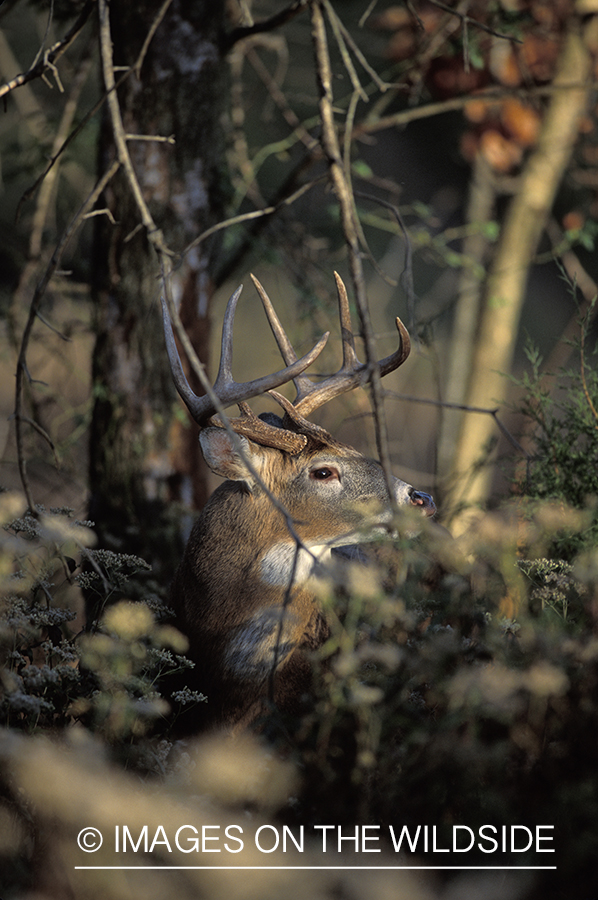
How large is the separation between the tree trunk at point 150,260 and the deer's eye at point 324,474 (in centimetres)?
117

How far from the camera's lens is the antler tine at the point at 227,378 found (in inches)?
122

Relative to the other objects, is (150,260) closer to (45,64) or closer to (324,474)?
(45,64)

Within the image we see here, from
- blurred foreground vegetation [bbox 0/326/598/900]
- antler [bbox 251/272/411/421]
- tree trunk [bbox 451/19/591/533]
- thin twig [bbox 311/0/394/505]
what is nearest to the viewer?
blurred foreground vegetation [bbox 0/326/598/900]

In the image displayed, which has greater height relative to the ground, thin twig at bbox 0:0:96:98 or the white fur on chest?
thin twig at bbox 0:0:96:98

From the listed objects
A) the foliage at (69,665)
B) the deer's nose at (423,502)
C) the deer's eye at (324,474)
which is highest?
the deer's eye at (324,474)

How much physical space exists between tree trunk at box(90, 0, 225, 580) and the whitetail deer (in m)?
1.04

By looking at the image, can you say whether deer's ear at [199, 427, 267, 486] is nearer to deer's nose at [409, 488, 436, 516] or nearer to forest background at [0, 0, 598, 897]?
forest background at [0, 0, 598, 897]

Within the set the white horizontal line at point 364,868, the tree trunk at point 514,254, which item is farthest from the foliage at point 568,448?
the tree trunk at point 514,254

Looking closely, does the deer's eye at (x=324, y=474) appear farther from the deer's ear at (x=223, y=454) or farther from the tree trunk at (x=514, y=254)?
the tree trunk at (x=514, y=254)

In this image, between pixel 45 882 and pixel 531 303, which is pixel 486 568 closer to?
pixel 45 882

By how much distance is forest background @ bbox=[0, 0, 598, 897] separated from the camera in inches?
75.0

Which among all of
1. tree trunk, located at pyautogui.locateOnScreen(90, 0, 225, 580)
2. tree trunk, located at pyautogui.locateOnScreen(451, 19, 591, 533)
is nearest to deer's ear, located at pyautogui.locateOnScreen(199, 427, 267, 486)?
tree trunk, located at pyautogui.locateOnScreen(90, 0, 225, 580)

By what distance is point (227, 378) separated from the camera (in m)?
3.29

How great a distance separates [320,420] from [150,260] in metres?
1.97
